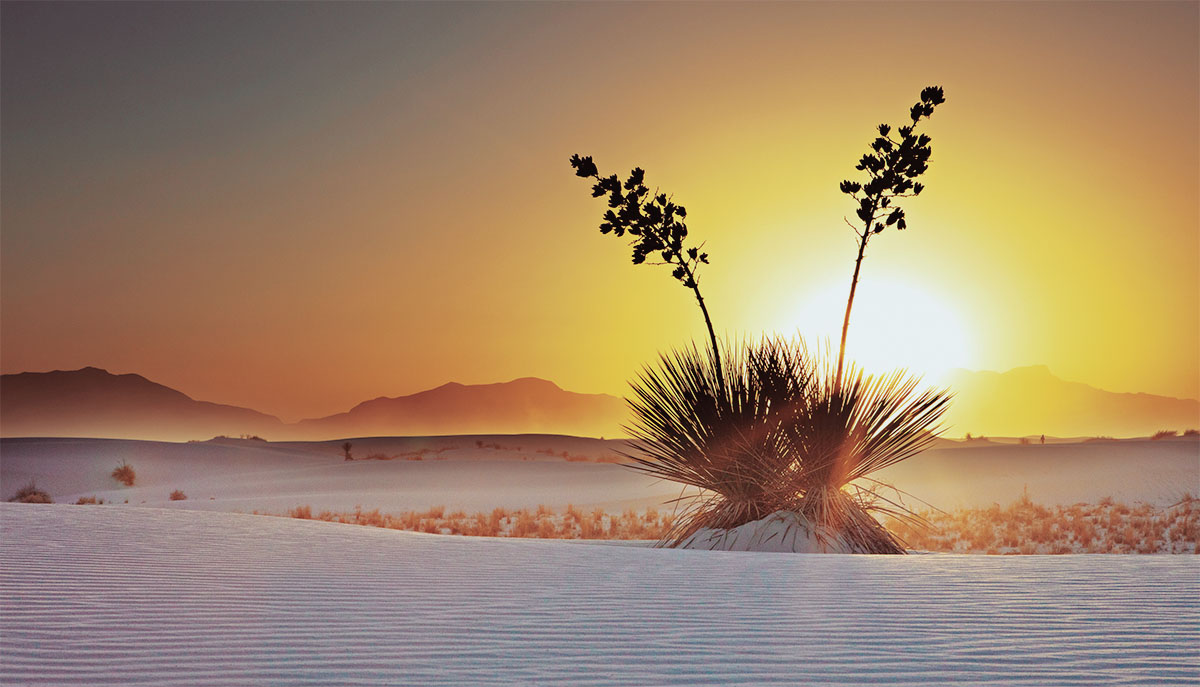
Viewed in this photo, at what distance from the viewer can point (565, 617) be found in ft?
15.2

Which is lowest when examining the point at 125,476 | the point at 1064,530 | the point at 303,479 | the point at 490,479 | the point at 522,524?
the point at 1064,530

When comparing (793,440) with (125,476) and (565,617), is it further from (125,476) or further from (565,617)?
(125,476)

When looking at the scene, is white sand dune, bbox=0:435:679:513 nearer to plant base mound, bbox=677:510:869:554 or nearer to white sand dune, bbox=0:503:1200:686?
plant base mound, bbox=677:510:869:554

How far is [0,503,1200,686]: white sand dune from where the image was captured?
3.64 m

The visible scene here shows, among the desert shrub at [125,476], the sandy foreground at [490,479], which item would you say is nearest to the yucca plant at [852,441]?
the sandy foreground at [490,479]

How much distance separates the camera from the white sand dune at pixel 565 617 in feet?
11.9

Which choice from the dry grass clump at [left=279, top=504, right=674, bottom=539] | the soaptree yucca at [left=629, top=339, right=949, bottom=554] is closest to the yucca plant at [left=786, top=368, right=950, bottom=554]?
the soaptree yucca at [left=629, top=339, right=949, bottom=554]

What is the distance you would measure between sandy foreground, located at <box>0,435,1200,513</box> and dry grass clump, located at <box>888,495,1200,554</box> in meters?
2.56

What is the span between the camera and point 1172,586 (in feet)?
18.5

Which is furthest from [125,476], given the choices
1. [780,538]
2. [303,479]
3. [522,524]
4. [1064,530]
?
[780,538]

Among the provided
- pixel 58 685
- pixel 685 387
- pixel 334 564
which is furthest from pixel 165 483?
pixel 58 685

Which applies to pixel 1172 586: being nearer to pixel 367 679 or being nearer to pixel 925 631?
pixel 925 631

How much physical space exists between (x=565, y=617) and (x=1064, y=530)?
48.9 feet

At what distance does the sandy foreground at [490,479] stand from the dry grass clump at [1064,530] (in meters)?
2.56
